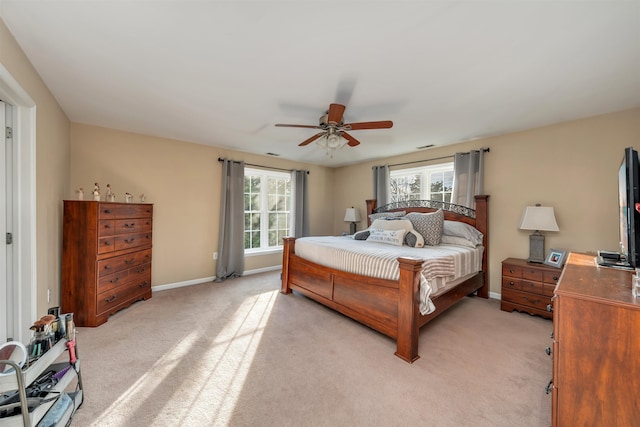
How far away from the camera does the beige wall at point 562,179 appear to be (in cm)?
275

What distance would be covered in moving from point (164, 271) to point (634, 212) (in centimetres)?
495

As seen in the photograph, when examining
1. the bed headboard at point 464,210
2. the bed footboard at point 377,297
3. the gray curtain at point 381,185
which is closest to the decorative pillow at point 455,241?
the bed headboard at point 464,210

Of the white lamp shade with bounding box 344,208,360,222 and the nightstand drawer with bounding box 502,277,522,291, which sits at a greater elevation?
the white lamp shade with bounding box 344,208,360,222

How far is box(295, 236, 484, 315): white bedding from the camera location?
2305 millimetres

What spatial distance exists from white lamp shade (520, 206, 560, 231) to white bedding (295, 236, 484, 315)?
0.66 meters

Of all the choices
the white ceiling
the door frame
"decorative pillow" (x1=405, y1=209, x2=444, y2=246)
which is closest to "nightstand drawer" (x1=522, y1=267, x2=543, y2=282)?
"decorative pillow" (x1=405, y1=209, x2=444, y2=246)

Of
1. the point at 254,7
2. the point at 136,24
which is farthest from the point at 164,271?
the point at 254,7

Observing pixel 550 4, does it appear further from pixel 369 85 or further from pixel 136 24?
pixel 136 24

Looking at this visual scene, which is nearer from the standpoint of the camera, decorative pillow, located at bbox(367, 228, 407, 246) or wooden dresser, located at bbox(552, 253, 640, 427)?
wooden dresser, located at bbox(552, 253, 640, 427)

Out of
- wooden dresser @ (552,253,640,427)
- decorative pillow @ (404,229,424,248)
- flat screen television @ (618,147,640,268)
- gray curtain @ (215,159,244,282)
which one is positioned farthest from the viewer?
gray curtain @ (215,159,244,282)

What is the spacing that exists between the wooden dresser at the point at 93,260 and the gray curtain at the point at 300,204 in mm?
2948

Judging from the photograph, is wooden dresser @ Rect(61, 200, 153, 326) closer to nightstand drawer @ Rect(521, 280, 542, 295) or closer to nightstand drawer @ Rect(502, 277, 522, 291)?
nightstand drawer @ Rect(502, 277, 522, 291)

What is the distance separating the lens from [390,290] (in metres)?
2.28

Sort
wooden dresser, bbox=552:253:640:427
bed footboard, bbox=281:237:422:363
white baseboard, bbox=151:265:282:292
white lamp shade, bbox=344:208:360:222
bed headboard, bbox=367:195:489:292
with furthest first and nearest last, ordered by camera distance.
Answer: white lamp shade, bbox=344:208:360:222
white baseboard, bbox=151:265:282:292
bed headboard, bbox=367:195:489:292
bed footboard, bbox=281:237:422:363
wooden dresser, bbox=552:253:640:427
